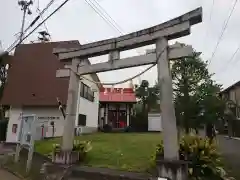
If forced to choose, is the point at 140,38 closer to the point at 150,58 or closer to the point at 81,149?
the point at 150,58

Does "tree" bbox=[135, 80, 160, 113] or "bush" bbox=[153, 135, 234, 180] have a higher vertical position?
"tree" bbox=[135, 80, 160, 113]

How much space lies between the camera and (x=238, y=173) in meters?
7.66

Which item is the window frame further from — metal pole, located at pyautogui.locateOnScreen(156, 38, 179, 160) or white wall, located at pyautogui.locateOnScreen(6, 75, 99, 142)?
metal pole, located at pyautogui.locateOnScreen(156, 38, 179, 160)

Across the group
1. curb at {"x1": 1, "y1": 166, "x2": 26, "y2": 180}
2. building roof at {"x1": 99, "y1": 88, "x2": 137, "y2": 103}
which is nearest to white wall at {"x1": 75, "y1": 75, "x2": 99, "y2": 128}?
building roof at {"x1": 99, "y1": 88, "x2": 137, "y2": 103}

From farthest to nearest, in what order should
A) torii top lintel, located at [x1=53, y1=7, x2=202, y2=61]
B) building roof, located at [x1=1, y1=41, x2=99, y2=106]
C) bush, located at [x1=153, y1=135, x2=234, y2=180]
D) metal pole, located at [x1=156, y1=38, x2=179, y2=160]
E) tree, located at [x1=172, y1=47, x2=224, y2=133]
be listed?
building roof, located at [x1=1, y1=41, x2=99, y2=106]
tree, located at [x1=172, y1=47, x2=224, y2=133]
torii top lintel, located at [x1=53, y1=7, x2=202, y2=61]
metal pole, located at [x1=156, y1=38, x2=179, y2=160]
bush, located at [x1=153, y1=135, x2=234, y2=180]

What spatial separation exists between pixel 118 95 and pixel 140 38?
971 inches

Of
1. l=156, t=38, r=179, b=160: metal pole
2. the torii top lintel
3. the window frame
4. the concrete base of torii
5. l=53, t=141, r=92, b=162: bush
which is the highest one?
the window frame

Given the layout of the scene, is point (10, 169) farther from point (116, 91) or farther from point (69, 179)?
point (116, 91)

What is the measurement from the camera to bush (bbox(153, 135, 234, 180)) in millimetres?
6328

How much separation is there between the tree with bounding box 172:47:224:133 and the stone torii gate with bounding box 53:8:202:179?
7.63 meters

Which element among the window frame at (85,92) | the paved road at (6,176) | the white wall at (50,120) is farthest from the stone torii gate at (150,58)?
the window frame at (85,92)

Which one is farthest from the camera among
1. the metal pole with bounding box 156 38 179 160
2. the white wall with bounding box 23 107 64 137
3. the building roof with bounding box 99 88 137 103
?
the building roof with bounding box 99 88 137 103

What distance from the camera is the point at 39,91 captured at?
64.5 ft

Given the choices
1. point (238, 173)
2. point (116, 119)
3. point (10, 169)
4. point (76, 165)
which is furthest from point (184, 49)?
point (116, 119)
